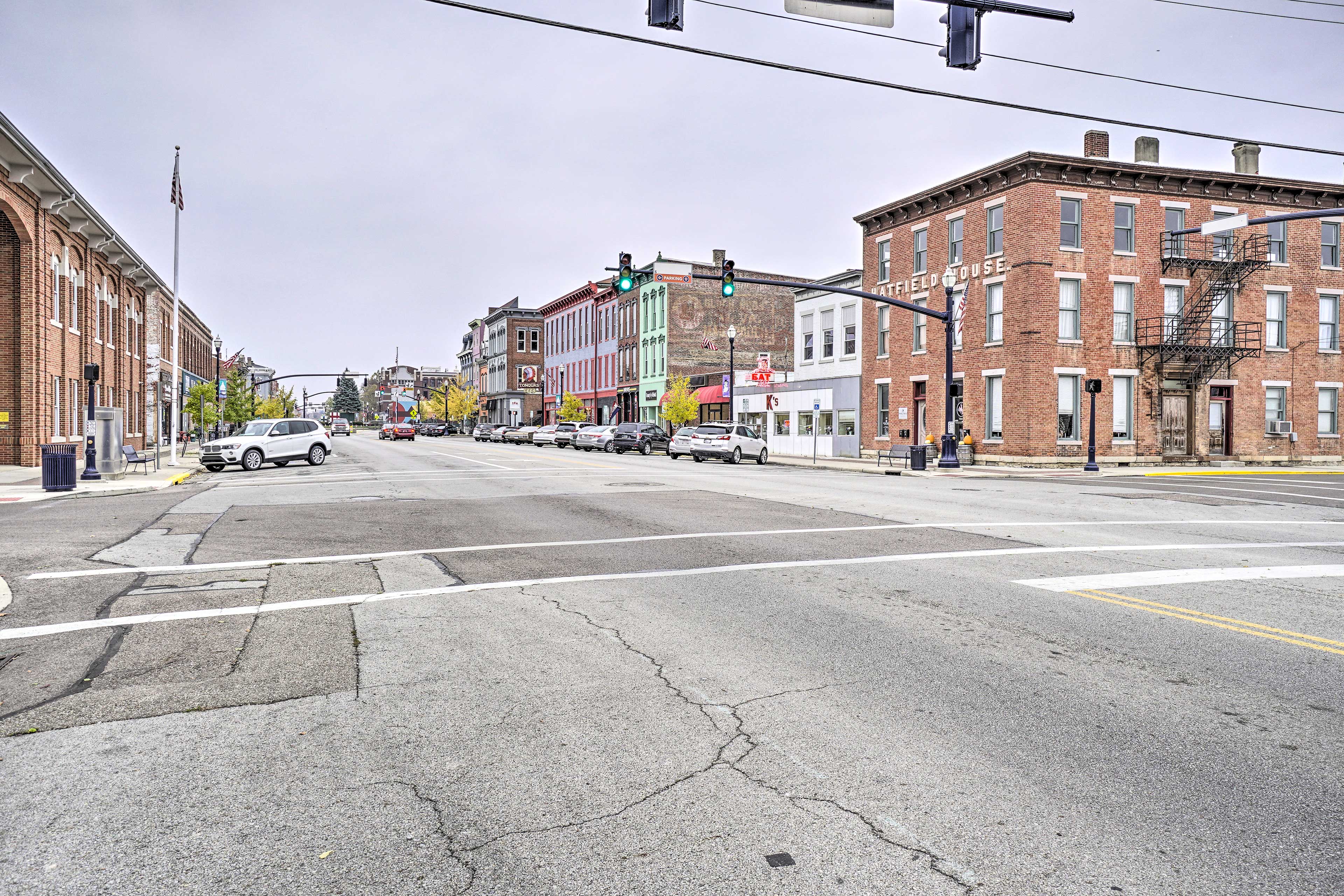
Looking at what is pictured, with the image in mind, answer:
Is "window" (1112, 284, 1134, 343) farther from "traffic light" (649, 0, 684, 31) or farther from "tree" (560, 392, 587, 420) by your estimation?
"tree" (560, 392, 587, 420)

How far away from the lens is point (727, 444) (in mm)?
39625

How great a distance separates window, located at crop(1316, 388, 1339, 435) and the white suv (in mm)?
40916

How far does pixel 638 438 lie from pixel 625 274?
74.7ft

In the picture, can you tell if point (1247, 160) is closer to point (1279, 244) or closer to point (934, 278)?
point (1279, 244)

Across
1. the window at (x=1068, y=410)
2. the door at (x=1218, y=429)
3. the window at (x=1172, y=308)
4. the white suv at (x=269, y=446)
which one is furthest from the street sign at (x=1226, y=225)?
the white suv at (x=269, y=446)

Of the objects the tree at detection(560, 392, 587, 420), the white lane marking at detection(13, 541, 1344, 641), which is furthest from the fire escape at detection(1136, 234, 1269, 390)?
the tree at detection(560, 392, 587, 420)

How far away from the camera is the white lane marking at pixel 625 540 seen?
31.6 feet

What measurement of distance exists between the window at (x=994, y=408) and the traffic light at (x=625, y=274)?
16.8 metres

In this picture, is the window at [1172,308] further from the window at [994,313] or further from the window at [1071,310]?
the window at [994,313]

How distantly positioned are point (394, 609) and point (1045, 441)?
3140cm

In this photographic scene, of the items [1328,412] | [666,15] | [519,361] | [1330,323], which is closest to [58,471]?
[666,15]

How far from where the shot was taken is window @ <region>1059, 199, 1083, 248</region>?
114 ft

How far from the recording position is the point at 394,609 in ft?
25.3

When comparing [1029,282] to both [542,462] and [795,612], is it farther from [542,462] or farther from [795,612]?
[795,612]
